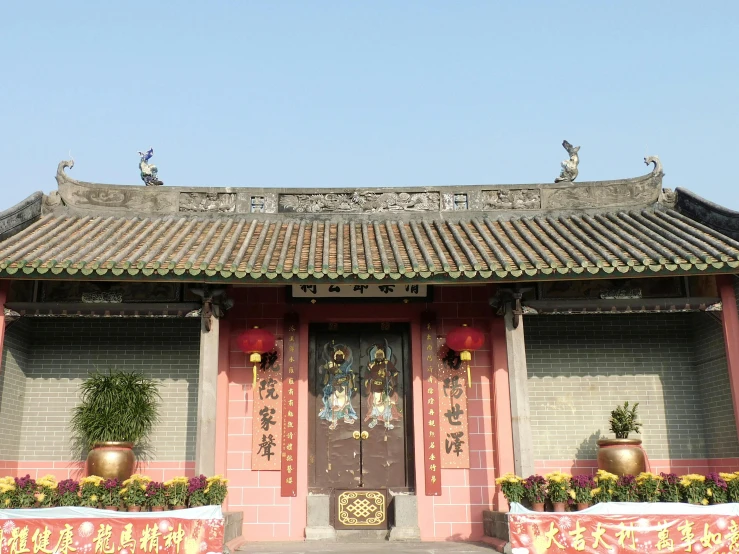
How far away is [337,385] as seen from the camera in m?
9.03

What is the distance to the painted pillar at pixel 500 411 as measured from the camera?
848cm

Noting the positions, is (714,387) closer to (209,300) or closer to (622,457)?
(622,457)

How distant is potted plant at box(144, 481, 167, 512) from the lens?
6609 mm

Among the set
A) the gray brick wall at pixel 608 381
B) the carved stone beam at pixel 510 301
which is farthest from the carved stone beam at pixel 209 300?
the gray brick wall at pixel 608 381

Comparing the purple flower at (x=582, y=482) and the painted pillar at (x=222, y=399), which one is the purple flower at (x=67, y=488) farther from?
the purple flower at (x=582, y=482)

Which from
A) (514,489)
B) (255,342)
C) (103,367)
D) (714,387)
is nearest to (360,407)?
(255,342)

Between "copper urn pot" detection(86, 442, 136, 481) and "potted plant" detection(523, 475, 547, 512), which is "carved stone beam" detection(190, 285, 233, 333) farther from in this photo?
"potted plant" detection(523, 475, 547, 512)

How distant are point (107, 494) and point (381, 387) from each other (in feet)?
11.9

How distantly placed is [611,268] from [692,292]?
160 cm

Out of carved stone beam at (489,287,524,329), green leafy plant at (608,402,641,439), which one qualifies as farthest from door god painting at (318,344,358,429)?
green leafy plant at (608,402,641,439)

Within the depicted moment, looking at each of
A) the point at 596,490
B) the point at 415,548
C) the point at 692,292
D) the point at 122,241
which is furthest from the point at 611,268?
the point at 122,241

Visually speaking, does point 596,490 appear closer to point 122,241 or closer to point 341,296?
point 341,296

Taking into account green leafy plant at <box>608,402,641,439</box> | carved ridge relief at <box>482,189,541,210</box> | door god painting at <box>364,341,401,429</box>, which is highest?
carved ridge relief at <box>482,189,541,210</box>

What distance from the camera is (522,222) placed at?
977 centimetres
